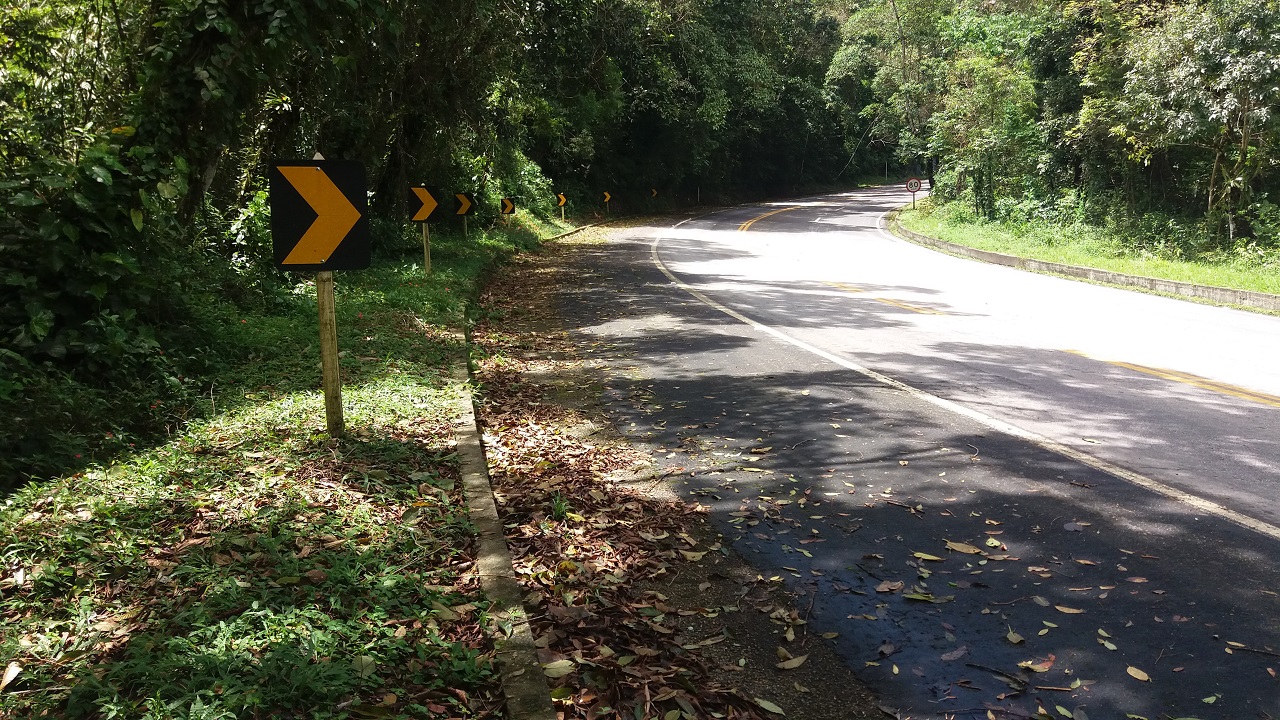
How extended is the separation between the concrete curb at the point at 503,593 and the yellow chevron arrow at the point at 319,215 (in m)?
1.58

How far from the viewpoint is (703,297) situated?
47.3 feet

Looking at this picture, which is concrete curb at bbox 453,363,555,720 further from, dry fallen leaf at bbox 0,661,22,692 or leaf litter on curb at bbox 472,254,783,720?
dry fallen leaf at bbox 0,661,22,692

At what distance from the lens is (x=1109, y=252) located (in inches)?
821

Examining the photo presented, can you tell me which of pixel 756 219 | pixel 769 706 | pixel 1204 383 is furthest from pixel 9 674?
pixel 756 219

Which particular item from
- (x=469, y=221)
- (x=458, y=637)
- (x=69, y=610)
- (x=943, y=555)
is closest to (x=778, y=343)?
(x=943, y=555)

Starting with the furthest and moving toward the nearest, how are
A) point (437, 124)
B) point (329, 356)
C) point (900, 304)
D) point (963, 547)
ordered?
1. point (437, 124)
2. point (900, 304)
3. point (329, 356)
4. point (963, 547)

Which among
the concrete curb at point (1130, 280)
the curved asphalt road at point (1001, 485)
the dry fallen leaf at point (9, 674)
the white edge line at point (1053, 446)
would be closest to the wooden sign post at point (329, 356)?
the curved asphalt road at point (1001, 485)

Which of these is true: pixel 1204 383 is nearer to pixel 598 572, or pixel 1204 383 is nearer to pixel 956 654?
pixel 956 654

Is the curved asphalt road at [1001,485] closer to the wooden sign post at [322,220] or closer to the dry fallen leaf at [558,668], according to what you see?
the dry fallen leaf at [558,668]

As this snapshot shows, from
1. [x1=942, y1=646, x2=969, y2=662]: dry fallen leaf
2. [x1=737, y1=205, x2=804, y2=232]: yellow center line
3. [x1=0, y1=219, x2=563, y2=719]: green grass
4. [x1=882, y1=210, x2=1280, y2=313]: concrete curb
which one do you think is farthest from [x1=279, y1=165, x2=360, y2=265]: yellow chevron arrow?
[x1=737, y1=205, x2=804, y2=232]: yellow center line

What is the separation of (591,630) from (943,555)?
1893 millimetres

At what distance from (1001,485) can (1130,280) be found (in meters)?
13.6

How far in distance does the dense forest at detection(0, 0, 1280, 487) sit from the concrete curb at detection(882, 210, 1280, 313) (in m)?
2.66

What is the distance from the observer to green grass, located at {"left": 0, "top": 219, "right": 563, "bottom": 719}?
3.01 metres
